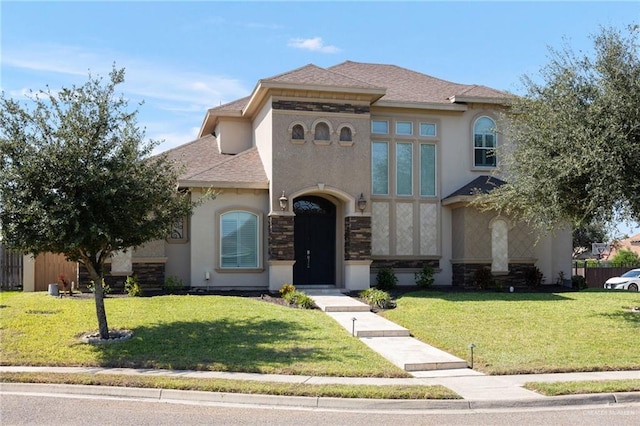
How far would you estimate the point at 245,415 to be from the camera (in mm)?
8164

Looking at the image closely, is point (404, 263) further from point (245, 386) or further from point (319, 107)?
point (245, 386)

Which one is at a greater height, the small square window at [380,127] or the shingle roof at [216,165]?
the small square window at [380,127]

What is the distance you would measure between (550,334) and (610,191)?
346 centimetres

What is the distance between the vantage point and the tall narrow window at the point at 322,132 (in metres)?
19.9

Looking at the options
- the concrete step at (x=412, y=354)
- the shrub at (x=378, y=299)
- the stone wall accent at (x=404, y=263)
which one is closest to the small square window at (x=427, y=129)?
the stone wall accent at (x=404, y=263)

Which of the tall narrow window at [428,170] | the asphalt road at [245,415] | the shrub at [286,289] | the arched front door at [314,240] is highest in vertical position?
the tall narrow window at [428,170]

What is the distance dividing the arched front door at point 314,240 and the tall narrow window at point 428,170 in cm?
343

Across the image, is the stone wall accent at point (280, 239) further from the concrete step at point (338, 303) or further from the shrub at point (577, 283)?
the shrub at point (577, 283)

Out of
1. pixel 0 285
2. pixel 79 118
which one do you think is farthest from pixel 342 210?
pixel 0 285

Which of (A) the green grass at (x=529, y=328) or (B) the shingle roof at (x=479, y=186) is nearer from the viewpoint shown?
(A) the green grass at (x=529, y=328)

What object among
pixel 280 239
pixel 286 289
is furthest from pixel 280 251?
pixel 286 289

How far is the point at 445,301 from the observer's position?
1762 centimetres

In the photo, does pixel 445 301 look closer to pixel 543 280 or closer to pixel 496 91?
pixel 543 280

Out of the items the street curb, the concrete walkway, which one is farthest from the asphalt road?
the concrete walkway
